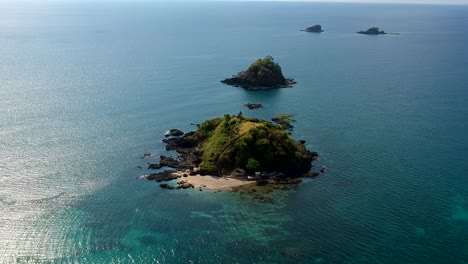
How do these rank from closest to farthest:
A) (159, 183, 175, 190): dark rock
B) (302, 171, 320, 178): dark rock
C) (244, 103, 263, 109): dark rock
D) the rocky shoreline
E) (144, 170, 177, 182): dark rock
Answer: (159, 183, 175, 190): dark rock
the rocky shoreline
(144, 170, 177, 182): dark rock
(302, 171, 320, 178): dark rock
(244, 103, 263, 109): dark rock

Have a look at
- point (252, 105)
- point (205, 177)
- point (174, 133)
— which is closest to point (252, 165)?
point (205, 177)

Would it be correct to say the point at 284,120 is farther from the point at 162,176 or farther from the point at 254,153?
the point at 162,176

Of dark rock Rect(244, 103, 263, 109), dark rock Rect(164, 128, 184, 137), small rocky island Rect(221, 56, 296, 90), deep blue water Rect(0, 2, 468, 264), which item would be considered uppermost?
small rocky island Rect(221, 56, 296, 90)

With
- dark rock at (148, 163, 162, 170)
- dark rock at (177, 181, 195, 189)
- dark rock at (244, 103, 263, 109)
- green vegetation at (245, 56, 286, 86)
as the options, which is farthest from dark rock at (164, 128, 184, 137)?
green vegetation at (245, 56, 286, 86)

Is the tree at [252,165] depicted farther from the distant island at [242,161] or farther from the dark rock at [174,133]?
the dark rock at [174,133]

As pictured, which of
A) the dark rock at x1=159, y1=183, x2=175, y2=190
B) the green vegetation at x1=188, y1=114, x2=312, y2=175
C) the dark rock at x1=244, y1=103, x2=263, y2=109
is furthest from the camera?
the dark rock at x1=244, y1=103, x2=263, y2=109

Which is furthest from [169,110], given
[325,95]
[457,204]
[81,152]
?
[457,204]

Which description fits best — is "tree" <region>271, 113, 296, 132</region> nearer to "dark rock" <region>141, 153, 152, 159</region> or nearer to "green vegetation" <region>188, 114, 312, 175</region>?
"green vegetation" <region>188, 114, 312, 175</region>
